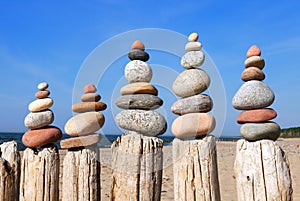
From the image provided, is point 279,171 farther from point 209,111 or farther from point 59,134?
point 59,134

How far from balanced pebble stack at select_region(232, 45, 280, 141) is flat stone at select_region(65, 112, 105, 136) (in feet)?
4.76

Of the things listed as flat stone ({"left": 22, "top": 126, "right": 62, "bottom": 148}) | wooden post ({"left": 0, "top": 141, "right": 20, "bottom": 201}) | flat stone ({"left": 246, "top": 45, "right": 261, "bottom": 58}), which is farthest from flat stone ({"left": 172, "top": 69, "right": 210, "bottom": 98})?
wooden post ({"left": 0, "top": 141, "right": 20, "bottom": 201})

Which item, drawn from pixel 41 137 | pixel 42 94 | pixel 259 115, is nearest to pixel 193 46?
pixel 259 115

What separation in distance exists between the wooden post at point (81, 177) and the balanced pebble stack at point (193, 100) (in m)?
0.95

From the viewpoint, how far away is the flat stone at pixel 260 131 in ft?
11.5

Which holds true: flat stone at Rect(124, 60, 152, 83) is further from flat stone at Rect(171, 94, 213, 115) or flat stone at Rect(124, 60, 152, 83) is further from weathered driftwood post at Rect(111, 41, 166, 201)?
flat stone at Rect(171, 94, 213, 115)

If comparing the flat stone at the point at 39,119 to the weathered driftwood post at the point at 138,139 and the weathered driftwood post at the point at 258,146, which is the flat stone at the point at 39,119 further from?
the weathered driftwood post at the point at 258,146

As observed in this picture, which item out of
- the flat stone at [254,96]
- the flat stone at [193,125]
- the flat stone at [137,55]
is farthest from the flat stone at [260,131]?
the flat stone at [137,55]

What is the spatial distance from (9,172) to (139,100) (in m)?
1.69

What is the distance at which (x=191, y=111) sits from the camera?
3766 millimetres

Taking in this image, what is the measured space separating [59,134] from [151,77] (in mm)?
1272

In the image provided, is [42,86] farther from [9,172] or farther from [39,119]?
[9,172]

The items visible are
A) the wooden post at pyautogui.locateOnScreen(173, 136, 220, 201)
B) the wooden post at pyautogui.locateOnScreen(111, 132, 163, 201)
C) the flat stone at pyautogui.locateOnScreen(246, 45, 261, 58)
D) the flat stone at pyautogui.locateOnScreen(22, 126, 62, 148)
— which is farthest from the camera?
the flat stone at pyautogui.locateOnScreen(22, 126, 62, 148)

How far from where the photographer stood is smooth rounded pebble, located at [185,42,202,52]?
13.1 feet
